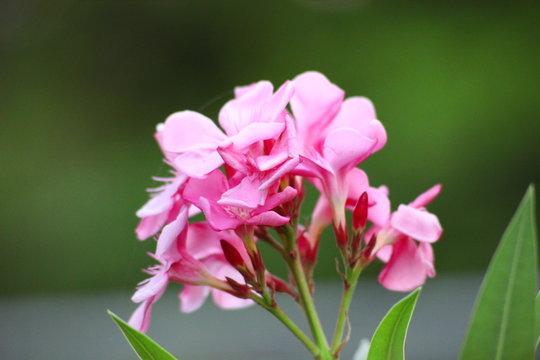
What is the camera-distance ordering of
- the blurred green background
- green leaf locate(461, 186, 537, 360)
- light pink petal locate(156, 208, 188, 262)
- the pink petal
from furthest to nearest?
1. the blurred green background
2. the pink petal
3. light pink petal locate(156, 208, 188, 262)
4. green leaf locate(461, 186, 537, 360)

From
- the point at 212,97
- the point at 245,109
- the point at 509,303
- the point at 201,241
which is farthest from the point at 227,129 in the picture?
the point at 212,97

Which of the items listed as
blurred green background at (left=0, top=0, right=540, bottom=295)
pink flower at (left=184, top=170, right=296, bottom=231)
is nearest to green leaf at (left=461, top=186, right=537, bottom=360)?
pink flower at (left=184, top=170, right=296, bottom=231)

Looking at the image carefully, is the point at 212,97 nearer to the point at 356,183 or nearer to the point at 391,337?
the point at 356,183

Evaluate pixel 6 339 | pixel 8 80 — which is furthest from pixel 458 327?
pixel 8 80

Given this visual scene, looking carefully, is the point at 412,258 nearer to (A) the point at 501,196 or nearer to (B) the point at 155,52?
(A) the point at 501,196

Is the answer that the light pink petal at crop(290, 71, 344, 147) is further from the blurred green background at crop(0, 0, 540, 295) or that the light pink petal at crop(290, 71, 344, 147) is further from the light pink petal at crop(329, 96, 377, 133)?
the blurred green background at crop(0, 0, 540, 295)

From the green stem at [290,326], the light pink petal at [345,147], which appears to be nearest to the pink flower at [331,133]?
the light pink petal at [345,147]

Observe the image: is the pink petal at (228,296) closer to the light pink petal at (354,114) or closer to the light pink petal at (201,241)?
the light pink petal at (201,241)
